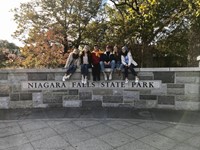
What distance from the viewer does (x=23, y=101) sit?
578cm

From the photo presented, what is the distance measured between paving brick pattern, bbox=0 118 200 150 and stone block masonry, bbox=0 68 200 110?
1009 millimetres

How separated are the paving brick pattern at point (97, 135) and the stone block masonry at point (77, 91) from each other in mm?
1009

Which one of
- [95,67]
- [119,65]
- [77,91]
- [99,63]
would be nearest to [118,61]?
[119,65]

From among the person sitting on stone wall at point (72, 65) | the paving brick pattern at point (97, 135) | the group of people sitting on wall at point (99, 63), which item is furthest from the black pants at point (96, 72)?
the paving brick pattern at point (97, 135)

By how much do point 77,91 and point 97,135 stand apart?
6.85 feet

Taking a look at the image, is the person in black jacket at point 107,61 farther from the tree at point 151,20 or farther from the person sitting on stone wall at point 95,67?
the tree at point 151,20

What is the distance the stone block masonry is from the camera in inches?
220

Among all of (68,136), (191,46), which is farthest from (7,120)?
(191,46)

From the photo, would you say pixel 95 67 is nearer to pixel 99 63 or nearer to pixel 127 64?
pixel 99 63

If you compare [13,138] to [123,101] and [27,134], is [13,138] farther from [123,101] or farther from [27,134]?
[123,101]

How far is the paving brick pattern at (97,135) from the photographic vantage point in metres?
3.41

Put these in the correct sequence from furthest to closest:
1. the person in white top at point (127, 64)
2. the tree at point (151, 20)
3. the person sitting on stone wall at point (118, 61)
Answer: the tree at point (151, 20), the person sitting on stone wall at point (118, 61), the person in white top at point (127, 64)

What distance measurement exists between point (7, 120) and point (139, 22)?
921cm

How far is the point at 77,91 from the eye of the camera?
5.77 m
